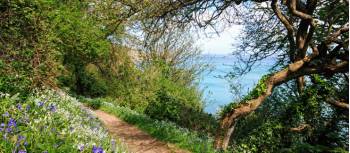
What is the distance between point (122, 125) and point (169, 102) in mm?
4209

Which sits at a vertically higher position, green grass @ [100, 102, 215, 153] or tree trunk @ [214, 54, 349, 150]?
tree trunk @ [214, 54, 349, 150]

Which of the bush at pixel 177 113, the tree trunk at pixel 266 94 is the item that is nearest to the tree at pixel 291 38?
the tree trunk at pixel 266 94

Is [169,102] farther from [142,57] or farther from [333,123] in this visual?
[142,57]

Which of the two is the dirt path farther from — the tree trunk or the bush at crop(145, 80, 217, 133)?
the bush at crop(145, 80, 217, 133)

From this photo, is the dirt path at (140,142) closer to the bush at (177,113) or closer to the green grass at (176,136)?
the green grass at (176,136)

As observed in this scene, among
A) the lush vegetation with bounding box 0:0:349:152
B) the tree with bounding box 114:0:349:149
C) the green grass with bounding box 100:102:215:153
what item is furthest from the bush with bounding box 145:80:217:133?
the tree with bounding box 114:0:349:149

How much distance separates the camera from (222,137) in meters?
12.6

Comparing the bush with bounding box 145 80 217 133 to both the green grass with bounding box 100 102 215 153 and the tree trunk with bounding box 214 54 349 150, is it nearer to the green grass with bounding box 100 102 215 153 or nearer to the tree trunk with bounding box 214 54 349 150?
the green grass with bounding box 100 102 215 153

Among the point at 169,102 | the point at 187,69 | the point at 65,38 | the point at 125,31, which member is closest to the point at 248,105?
the point at 169,102

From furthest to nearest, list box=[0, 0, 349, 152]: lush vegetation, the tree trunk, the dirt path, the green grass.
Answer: the tree trunk, the green grass, the dirt path, box=[0, 0, 349, 152]: lush vegetation

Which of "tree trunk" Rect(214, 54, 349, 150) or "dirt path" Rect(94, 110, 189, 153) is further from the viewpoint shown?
"tree trunk" Rect(214, 54, 349, 150)

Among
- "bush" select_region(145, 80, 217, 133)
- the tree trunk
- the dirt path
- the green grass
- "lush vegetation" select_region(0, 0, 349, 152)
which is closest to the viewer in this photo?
"lush vegetation" select_region(0, 0, 349, 152)

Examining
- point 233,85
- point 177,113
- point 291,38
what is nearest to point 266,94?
point 291,38

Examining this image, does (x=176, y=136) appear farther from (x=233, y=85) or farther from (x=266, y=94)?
(x=233, y=85)
